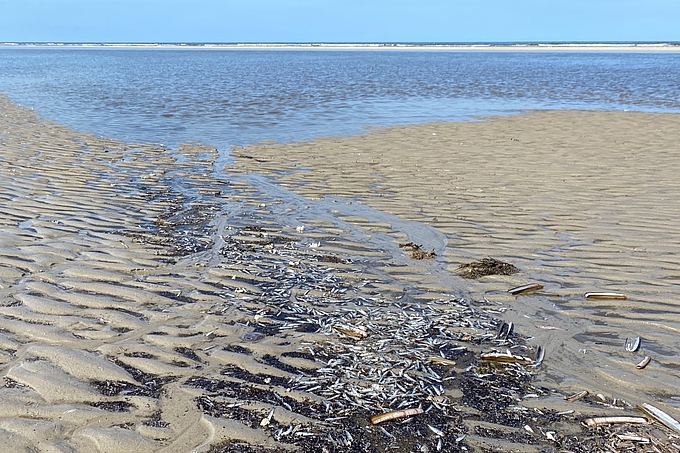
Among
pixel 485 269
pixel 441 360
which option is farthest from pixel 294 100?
pixel 441 360

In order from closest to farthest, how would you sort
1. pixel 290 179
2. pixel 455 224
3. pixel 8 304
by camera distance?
pixel 8 304, pixel 455 224, pixel 290 179

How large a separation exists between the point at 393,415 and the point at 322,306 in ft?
5.26

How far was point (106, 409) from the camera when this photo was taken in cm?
347

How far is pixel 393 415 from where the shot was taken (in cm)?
346

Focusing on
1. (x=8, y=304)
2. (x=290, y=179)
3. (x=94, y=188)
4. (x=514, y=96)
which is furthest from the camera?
(x=514, y=96)

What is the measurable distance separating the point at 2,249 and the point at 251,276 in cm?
258

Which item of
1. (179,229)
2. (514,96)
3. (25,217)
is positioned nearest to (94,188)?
(25,217)

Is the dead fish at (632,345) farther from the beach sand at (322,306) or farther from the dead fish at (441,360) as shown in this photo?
the dead fish at (441,360)

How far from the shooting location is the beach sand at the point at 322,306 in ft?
11.2

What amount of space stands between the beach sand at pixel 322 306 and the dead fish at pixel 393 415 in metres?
0.06

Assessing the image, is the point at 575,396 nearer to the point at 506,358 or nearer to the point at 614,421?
the point at 614,421

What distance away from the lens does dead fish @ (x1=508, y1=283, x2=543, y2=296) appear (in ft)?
17.1

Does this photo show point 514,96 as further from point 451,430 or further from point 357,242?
point 451,430

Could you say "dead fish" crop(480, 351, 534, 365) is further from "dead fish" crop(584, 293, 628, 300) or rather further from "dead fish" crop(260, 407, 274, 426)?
"dead fish" crop(260, 407, 274, 426)
